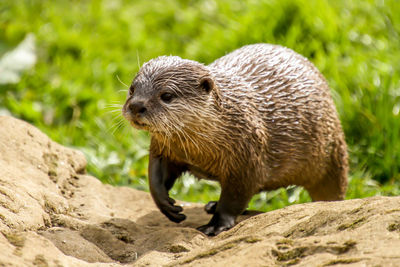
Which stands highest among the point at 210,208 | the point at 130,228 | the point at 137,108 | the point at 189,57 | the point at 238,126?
the point at 137,108

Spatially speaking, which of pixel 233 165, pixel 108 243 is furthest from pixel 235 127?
pixel 108 243

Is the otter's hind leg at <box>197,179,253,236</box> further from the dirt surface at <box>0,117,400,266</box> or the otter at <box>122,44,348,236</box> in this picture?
the dirt surface at <box>0,117,400,266</box>

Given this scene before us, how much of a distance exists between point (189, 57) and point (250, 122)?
231 centimetres

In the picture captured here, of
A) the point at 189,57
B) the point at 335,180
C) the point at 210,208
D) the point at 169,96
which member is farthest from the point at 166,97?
the point at 189,57

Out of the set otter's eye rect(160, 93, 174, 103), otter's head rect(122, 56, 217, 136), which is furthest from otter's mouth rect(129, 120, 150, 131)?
otter's eye rect(160, 93, 174, 103)

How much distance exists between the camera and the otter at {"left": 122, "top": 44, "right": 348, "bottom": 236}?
2.94 metres

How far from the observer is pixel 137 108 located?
2.80 metres

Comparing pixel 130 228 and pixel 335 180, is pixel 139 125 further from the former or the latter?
pixel 335 180

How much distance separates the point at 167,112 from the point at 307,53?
234 centimetres

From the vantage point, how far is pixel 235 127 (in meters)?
3.08

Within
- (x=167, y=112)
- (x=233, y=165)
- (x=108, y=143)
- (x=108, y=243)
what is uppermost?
(x=167, y=112)

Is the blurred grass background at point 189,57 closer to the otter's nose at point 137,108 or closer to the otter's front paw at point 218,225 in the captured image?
the otter's front paw at point 218,225

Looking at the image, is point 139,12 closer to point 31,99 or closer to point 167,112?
point 31,99

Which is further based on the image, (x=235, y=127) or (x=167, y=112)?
(x=235, y=127)
